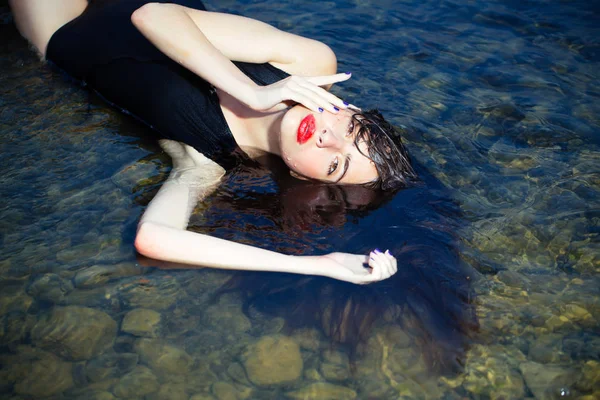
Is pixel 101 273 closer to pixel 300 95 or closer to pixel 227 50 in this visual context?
pixel 300 95

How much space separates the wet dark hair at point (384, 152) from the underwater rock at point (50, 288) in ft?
8.08

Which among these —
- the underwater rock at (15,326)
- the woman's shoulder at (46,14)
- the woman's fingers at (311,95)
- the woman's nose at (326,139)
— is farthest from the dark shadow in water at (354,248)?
the woman's shoulder at (46,14)

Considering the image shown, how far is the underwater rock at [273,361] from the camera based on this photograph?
3.45 metres

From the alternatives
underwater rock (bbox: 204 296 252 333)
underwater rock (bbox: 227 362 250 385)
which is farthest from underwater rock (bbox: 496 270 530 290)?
underwater rock (bbox: 227 362 250 385)

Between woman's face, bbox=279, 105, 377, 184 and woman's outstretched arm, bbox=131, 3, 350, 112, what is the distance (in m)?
0.11

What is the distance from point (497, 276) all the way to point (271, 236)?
5.91 ft

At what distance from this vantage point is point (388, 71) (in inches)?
268

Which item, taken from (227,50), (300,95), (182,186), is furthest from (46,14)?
(300,95)

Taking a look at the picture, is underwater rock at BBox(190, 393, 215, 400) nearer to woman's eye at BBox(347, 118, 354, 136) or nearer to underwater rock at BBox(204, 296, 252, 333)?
underwater rock at BBox(204, 296, 252, 333)

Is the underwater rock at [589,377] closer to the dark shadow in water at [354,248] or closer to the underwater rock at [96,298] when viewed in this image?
the dark shadow in water at [354,248]

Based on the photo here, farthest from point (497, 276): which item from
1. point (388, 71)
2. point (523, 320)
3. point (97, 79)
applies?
point (97, 79)

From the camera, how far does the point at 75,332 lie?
11.8ft

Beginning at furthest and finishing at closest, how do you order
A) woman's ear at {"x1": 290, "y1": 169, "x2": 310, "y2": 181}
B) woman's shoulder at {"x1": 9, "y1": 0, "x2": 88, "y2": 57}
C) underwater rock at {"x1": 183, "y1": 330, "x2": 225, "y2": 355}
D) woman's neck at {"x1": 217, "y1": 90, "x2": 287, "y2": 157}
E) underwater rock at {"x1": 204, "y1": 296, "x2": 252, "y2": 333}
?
woman's shoulder at {"x1": 9, "y1": 0, "x2": 88, "y2": 57}
woman's neck at {"x1": 217, "y1": 90, "x2": 287, "y2": 157}
woman's ear at {"x1": 290, "y1": 169, "x2": 310, "y2": 181}
underwater rock at {"x1": 204, "y1": 296, "x2": 252, "y2": 333}
underwater rock at {"x1": 183, "y1": 330, "x2": 225, "y2": 355}

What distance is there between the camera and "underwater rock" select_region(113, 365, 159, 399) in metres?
3.27
